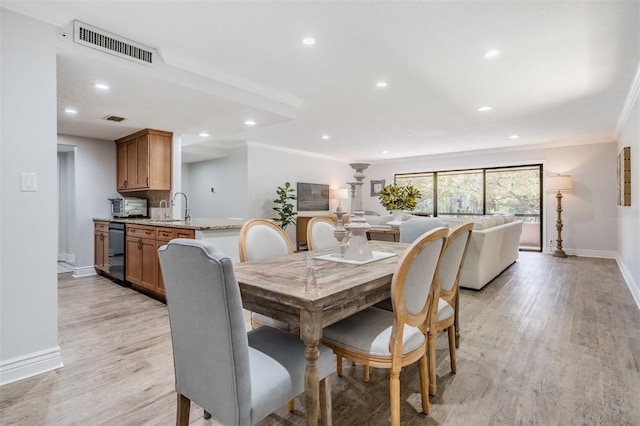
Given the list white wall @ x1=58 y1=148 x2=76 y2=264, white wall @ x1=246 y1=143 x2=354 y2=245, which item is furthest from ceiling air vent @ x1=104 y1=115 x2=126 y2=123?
white wall @ x1=246 y1=143 x2=354 y2=245

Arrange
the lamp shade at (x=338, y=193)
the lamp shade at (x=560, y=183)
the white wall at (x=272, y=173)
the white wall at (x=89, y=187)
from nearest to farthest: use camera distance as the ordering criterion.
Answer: the white wall at (x=89, y=187) → the lamp shade at (x=560, y=183) → the white wall at (x=272, y=173) → the lamp shade at (x=338, y=193)

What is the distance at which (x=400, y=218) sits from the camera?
4496 millimetres

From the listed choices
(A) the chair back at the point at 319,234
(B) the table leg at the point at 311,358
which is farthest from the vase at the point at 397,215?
(B) the table leg at the point at 311,358

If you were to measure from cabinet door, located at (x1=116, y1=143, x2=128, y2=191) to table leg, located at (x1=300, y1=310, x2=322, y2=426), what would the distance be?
194 inches

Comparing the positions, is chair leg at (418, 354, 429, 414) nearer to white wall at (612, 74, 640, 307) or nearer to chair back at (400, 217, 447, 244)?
chair back at (400, 217, 447, 244)

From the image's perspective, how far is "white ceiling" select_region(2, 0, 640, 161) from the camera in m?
2.15

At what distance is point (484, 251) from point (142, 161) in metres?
4.74

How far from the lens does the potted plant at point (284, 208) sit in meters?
7.05

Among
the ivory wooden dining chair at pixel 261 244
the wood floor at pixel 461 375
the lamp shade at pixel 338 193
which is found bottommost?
the wood floor at pixel 461 375

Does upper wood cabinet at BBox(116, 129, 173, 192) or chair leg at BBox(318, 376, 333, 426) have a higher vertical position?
upper wood cabinet at BBox(116, 129, 173, 192)

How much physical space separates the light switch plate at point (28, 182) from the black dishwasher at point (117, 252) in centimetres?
230

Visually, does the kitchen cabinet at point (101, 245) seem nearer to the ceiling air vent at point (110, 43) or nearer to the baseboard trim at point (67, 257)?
the baseboard trim at point (67, 257)

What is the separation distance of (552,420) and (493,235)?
107 inches

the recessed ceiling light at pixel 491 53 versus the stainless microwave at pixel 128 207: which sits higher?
the recessed ceiling light at pixel 491 53
